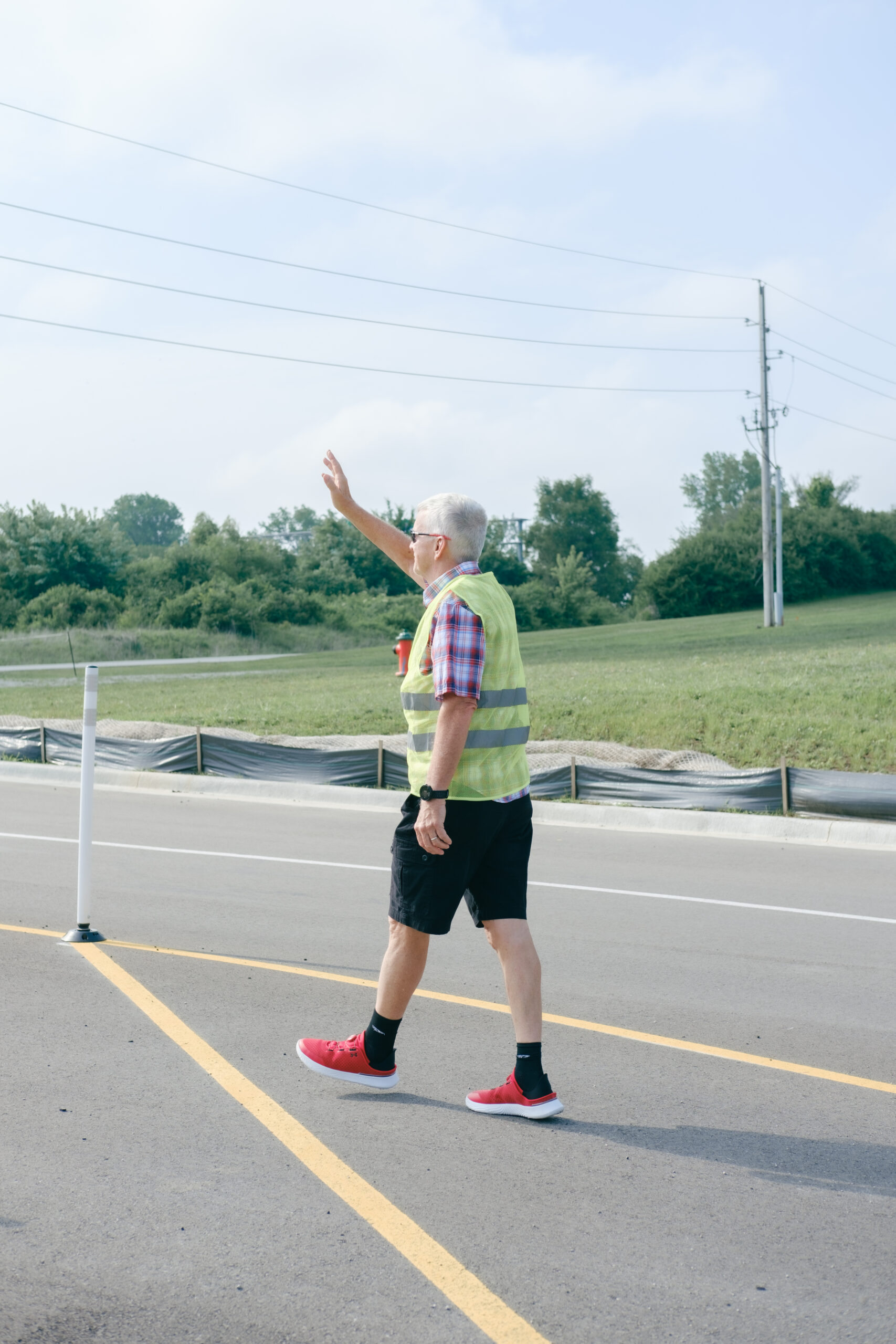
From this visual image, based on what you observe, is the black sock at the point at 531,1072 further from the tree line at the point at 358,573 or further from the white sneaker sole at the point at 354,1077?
the tree line at the point at 358,573

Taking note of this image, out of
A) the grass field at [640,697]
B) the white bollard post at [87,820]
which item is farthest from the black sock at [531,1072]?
the grass field at [640,697]

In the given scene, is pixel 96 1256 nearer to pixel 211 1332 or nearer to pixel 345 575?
pixel 211 1332

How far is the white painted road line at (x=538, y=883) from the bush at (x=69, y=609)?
46.7m

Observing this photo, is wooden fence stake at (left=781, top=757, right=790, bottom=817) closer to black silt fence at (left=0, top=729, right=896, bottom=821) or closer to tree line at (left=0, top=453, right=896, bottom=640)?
black silt fence at (left=0, top=729, right=896, bottom=821)

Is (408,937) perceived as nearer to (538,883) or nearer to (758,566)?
(538,883)

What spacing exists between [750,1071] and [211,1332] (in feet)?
8.47

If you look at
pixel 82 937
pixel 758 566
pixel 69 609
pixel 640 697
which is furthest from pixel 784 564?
pixel 82 937

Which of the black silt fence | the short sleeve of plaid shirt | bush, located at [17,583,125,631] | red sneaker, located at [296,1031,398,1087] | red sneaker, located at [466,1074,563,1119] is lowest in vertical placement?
red sneaker, located at [466,1074,563,1119]

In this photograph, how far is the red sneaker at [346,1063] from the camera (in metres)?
4.48

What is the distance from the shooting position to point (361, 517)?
5.02 m

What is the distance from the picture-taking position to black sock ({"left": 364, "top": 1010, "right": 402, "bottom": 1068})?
443 centimetres

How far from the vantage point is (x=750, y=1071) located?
4.79 m

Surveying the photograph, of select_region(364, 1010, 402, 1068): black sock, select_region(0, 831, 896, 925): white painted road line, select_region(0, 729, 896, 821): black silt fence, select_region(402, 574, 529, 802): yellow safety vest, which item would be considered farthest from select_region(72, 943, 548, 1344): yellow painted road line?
select_region(0, 729, 896, 821): black silt fence

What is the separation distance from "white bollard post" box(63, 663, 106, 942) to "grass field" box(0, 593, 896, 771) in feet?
35.3
